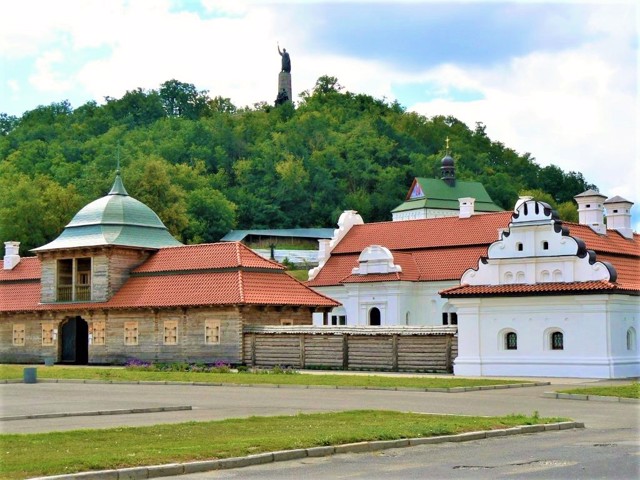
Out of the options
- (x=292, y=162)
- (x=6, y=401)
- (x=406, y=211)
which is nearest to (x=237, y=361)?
(x=6, y=401)

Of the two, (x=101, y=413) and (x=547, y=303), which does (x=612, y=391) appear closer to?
(x=547, y=303)

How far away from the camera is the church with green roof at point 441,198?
119 m

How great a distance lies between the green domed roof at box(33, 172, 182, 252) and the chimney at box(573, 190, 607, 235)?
21809 mm

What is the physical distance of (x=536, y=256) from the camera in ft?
138

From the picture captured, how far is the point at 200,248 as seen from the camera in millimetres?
53188

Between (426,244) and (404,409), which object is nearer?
(404,409)

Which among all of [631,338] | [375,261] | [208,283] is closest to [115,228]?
[208,283]

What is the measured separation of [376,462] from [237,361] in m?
32.6

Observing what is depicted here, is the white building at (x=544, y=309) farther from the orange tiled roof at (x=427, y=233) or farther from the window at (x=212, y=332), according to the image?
the orange tiled roof at (x=427, y=233)

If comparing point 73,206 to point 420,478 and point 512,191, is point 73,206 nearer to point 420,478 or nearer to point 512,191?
point 512,191

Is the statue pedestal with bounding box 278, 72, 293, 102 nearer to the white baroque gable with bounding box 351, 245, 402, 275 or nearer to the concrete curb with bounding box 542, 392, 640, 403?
the white baroque gable with bounding box 351, 245, 402, 275

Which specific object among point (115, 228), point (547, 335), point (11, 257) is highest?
point (115, 228)

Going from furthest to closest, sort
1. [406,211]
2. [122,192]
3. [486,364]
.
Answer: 1. [406,211]
2. [122,192]
3. [486,364]

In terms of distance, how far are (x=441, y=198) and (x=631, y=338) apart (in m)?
79.8
